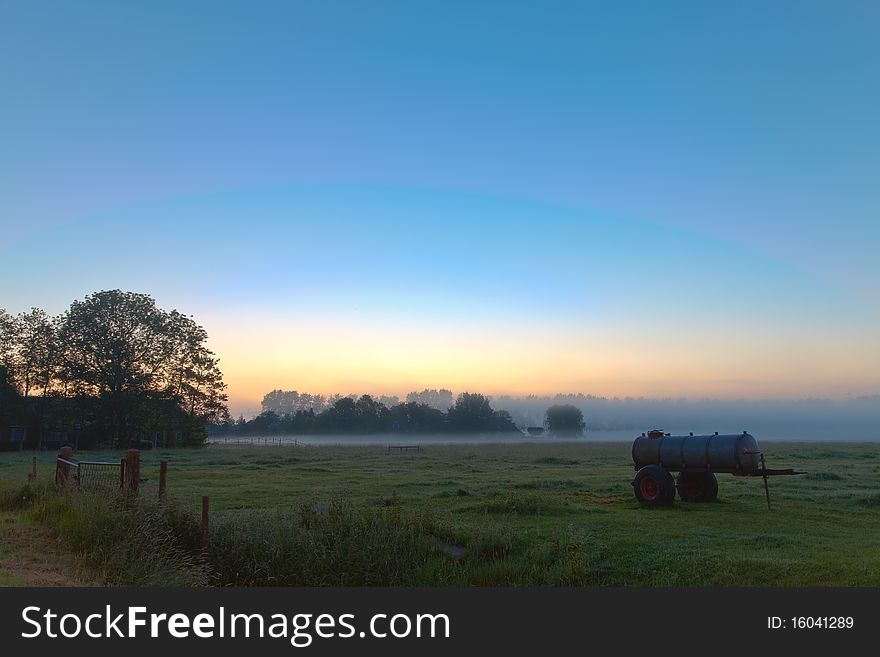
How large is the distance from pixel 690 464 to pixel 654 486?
1480 millimetres

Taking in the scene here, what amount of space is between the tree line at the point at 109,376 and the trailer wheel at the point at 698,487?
54.3 meters

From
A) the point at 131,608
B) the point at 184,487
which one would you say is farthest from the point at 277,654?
the point at 184,487

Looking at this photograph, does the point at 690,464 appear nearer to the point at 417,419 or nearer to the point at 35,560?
the point at 35,560

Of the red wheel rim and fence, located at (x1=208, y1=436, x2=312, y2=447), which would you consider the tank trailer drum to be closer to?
the red wheel rim

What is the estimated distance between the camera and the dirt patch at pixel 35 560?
10.1 m

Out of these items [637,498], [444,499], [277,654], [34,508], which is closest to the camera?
[277,654]

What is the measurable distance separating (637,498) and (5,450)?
65867 millimetres

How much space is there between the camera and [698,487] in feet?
71.4

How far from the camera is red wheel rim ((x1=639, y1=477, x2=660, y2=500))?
2081 cm

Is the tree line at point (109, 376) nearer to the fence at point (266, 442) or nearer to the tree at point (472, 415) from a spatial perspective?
the fence at point (266, 442)

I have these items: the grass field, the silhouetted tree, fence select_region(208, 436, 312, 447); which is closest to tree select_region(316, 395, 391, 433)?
the silhouetted tree

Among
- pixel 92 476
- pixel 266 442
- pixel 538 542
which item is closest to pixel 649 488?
pixel 538 542

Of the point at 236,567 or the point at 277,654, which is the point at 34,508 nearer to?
the point at 236,567

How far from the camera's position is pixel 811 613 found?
929 centimetres
